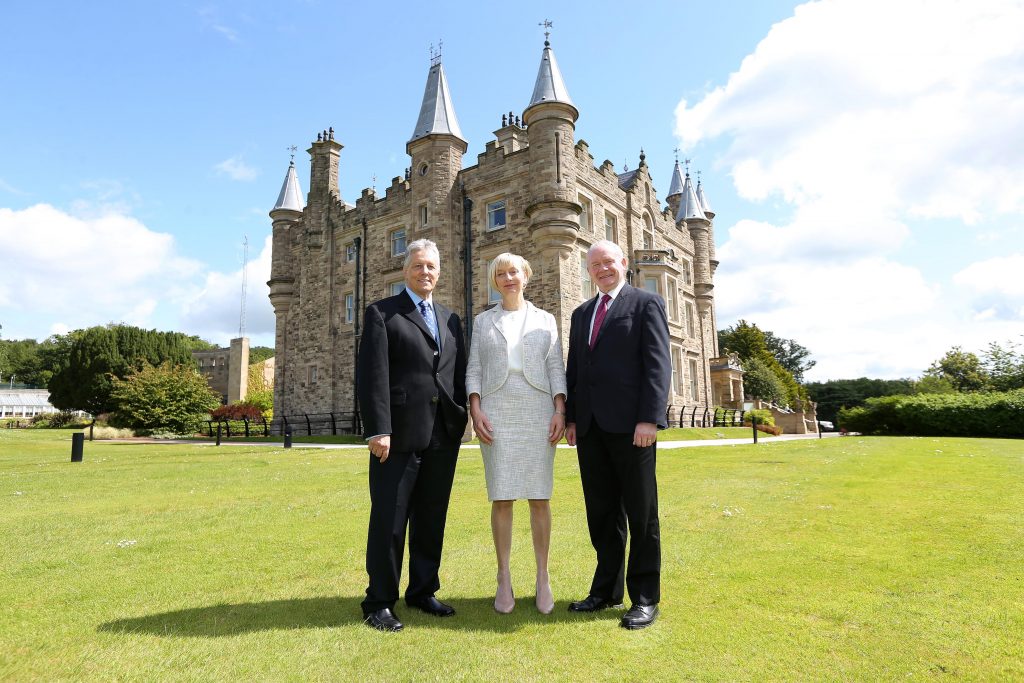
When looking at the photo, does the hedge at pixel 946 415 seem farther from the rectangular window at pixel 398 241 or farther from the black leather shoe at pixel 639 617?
the black leather shoe at pixel 639 617

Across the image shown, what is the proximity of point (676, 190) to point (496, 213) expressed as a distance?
1631 centimetres

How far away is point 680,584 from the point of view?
14.0ft

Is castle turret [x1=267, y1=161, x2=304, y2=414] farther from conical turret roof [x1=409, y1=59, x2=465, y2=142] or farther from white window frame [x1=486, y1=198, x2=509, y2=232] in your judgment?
white window frame [x1=486, y1=198, x2=509, y2=232]

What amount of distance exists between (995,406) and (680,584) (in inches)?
1221

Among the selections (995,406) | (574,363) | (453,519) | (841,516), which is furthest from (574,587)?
(995,406)

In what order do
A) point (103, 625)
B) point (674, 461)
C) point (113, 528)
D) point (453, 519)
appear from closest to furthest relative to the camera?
point (103, 625)
point (113, 528)
point (453, 519)
point (674, 461)

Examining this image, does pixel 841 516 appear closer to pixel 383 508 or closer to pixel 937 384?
pixel 383 508

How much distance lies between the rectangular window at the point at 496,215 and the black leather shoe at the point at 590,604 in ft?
70.0

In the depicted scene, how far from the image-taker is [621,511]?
4.10m

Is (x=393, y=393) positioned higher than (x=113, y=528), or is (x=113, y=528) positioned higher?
(x=393, y=393)

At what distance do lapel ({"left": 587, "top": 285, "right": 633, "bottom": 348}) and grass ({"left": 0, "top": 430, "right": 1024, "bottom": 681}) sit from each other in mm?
1836

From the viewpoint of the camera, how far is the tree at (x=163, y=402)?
97.6ft

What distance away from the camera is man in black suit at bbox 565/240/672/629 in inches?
152

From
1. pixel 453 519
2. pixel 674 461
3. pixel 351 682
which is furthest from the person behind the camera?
pixel 674 461
